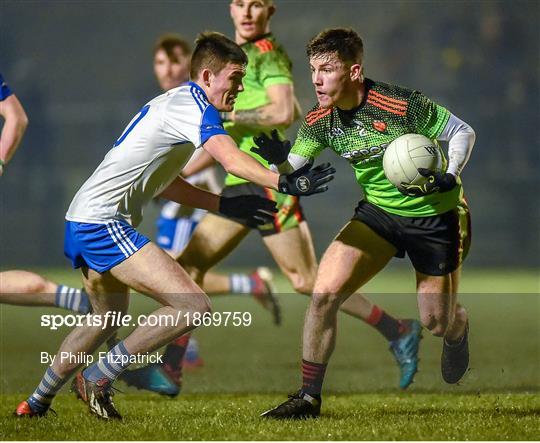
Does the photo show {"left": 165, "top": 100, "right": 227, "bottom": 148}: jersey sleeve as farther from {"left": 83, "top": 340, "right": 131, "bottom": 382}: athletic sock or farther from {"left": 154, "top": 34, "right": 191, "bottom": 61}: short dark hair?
{"left": 154, "top": 34, "right": 191, "bottom": 61}: short dark hair

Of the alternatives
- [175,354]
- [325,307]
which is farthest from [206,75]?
[175,354]

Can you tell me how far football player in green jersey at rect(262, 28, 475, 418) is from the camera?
19.5ft

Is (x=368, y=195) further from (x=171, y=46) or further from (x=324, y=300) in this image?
(x=171, y=46)

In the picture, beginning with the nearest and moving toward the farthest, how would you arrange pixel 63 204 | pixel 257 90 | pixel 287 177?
pixel 287 177, pixel 257 90, pixel 63 204

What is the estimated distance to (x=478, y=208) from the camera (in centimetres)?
1738

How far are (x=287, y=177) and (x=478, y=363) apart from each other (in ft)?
11.6

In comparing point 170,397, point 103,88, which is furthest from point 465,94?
point 170,397

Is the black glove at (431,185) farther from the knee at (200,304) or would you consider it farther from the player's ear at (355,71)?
the knee at (200,304)

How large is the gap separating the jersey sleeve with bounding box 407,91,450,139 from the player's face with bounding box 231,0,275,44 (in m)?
1.91

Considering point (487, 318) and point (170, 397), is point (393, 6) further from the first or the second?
point (170, 397)

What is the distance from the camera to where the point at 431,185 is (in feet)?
19.0

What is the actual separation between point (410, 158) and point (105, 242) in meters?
1.60

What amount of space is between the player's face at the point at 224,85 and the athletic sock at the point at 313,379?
1436mm

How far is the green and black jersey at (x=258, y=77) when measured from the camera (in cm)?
754
